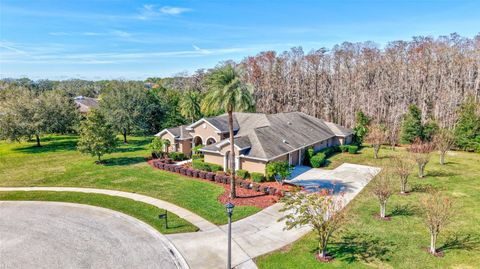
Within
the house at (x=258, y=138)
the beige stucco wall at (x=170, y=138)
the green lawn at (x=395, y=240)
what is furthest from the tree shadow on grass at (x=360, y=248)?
the beige stucco wall at (x=170, y=138)

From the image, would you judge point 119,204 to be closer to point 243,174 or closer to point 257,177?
point 243,174

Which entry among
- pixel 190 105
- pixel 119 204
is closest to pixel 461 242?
pixel 119 204

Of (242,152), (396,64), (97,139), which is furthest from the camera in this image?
(396,64)

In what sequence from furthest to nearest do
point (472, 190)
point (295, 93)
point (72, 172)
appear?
point (295, 93) → point (72, 172) → point (472, 190)

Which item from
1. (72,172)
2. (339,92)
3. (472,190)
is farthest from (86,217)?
(339,92)

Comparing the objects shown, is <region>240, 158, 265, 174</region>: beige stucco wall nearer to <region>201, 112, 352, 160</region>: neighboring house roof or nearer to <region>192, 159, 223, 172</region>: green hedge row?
<region>201, 112, 352, 160</region>: neighboring house roof

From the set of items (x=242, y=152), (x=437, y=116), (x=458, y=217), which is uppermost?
(x=437, y=116)

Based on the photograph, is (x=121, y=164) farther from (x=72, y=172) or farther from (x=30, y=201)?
(x=30, y=201)

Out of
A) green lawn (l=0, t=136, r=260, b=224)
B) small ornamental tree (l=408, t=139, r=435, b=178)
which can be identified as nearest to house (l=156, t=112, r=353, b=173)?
green lawn (l=0, t=136, r=260, b=224)
